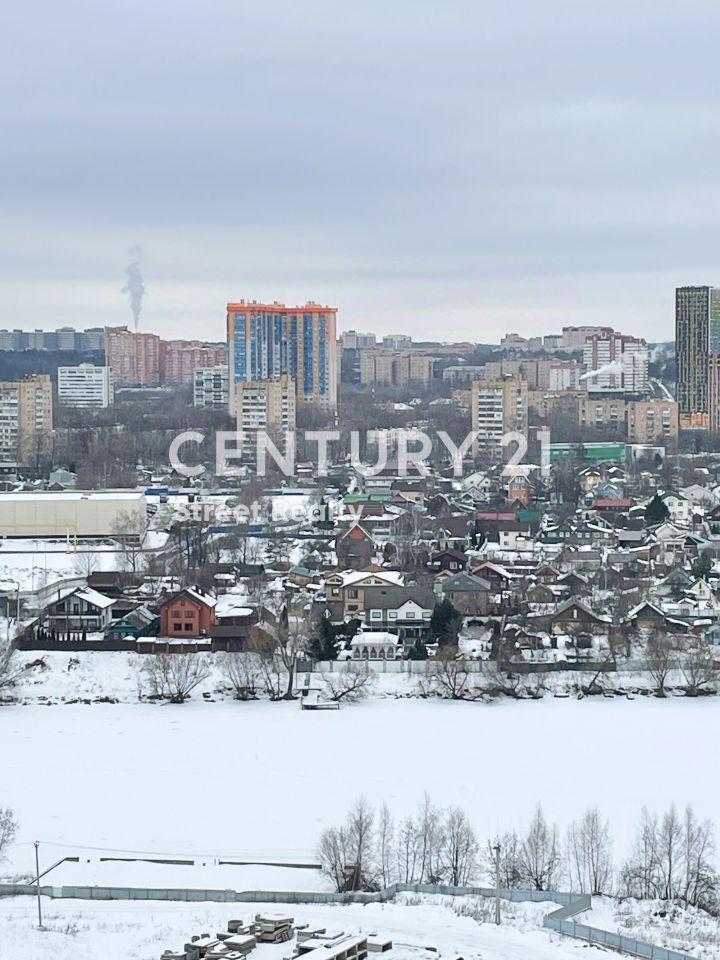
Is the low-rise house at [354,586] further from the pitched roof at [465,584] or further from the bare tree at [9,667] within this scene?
the bare tree at [9,667]

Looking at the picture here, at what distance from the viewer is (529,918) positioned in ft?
16.8

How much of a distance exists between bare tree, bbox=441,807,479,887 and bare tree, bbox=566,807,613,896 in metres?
0.33

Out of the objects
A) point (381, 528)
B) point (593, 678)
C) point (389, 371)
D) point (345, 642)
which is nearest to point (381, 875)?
point (593, 678)

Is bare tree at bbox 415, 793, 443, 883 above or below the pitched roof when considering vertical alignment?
below

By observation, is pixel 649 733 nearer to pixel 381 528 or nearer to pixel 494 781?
pixel 494 781

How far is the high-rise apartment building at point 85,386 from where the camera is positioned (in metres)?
31.8

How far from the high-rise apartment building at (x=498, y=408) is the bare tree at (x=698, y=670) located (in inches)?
541

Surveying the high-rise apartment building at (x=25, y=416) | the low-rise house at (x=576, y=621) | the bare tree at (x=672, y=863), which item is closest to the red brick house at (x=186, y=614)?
the low-rise house at (x=576, y=621)

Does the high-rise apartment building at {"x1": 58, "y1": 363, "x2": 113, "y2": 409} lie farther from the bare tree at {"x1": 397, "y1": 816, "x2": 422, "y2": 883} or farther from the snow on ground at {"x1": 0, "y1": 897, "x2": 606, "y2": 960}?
the snow on ground at {"x1": 0, "y1": 897, "x2": 606, "y2": 960}

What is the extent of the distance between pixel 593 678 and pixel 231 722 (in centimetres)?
199

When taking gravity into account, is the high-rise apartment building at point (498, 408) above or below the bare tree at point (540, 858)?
above

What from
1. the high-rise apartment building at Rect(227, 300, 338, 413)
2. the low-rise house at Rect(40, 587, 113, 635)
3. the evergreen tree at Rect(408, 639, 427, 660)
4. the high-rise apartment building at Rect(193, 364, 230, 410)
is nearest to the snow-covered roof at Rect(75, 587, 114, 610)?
the low-rise house at Rect(40, 587, 113, 635)

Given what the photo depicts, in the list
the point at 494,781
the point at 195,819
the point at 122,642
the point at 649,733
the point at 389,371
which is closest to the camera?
the point at 195,819

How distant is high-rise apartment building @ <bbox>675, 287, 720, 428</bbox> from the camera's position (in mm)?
26562
